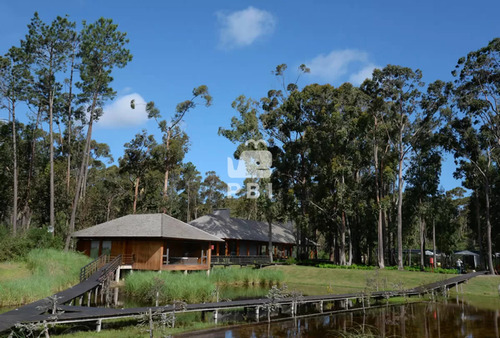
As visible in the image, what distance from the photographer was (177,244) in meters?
35.2

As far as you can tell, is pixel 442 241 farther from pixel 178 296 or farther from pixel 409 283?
pixel 178 296

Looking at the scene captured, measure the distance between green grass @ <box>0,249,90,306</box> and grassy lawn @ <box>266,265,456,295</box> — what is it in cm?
1494

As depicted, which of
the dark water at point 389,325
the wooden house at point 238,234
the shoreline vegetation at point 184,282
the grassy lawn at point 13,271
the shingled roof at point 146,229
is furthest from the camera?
the wooden house at point 238,234

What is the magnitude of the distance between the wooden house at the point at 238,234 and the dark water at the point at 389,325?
24.9 m

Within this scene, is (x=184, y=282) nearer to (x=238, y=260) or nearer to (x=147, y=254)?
(x=147, y=254)

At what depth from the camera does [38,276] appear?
20016 millimetres

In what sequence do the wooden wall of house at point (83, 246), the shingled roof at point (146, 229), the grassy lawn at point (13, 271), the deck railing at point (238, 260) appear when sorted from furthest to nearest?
the deck railing at point (238, 260)
the wooden wall of house at point (83, 246)
the shingled roof at point (146, 229)
the grassy lawn at point (13, 271)

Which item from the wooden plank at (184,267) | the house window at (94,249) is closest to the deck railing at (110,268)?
the wooden plank at (184,267)

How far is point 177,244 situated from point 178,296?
17304 mm

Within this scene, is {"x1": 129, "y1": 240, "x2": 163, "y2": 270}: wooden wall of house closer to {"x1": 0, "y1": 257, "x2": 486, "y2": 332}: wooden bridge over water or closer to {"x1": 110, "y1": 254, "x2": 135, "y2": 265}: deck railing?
{"x1": 110, "y1": 254, "x2": 135, "y2": 265}: deck railing

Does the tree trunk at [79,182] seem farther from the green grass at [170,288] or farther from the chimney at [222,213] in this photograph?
the chimney at [222,213]

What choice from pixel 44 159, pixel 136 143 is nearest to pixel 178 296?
pixel 136 143

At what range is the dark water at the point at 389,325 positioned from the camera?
12617 mm

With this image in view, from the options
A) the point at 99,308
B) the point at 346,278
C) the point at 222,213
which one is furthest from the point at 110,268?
the point at 222,213
